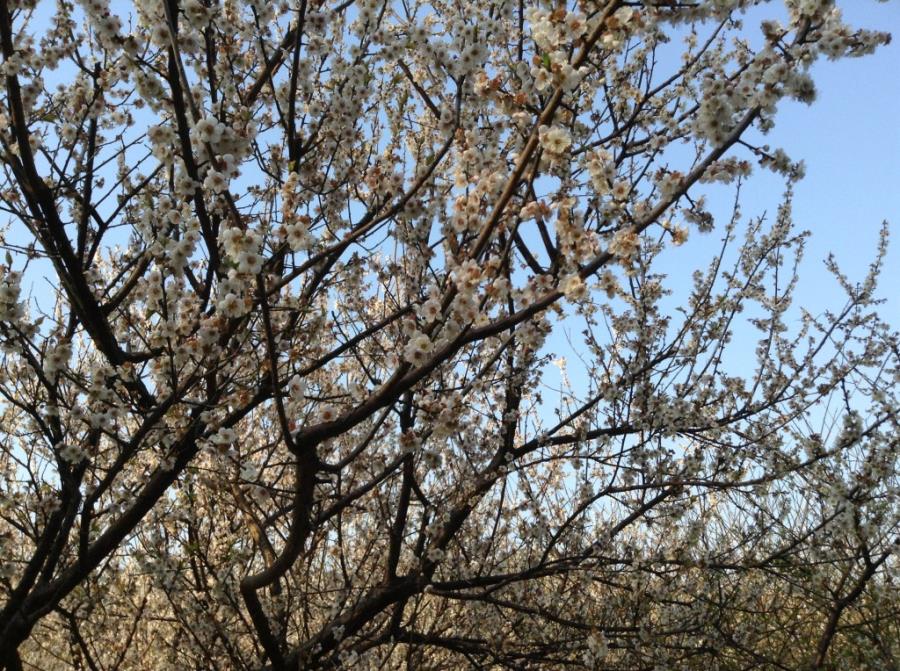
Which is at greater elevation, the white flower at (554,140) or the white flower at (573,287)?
the white flower at (554,140)

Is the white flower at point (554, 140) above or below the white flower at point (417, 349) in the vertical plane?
above

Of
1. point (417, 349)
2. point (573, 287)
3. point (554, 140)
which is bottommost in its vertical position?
point (573, 287)

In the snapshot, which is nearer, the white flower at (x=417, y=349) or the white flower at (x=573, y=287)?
the white flower at (x=573, y=287)

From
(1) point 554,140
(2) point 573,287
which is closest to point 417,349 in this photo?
(2) point 573,287

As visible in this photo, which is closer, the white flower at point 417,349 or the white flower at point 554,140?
the white flower at point 554,140

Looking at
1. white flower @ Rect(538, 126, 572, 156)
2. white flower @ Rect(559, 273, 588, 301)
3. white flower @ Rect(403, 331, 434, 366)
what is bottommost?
white flower @ Rect(559, 273, 588, 301)

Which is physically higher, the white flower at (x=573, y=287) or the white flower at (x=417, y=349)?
the white flower at (x=417, y=349)

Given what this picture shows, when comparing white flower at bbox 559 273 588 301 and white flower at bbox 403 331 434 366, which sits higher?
white flower at bbox 403 331 434 366

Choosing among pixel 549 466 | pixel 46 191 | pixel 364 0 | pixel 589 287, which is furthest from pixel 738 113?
pixel 549 466

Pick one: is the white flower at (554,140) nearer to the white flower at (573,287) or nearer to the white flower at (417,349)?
the white flower at (573,287)

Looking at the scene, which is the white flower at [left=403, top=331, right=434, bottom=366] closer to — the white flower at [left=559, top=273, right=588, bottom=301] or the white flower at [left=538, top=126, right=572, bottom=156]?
the white flower at [left=559, top=273, right=588, bottom=301]

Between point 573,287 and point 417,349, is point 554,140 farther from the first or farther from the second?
point 417,349

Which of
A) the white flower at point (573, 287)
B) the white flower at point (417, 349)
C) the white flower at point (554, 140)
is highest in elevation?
the white flower at point (554, 140)

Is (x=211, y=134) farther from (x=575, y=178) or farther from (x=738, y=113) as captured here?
(x=575, y=178)
